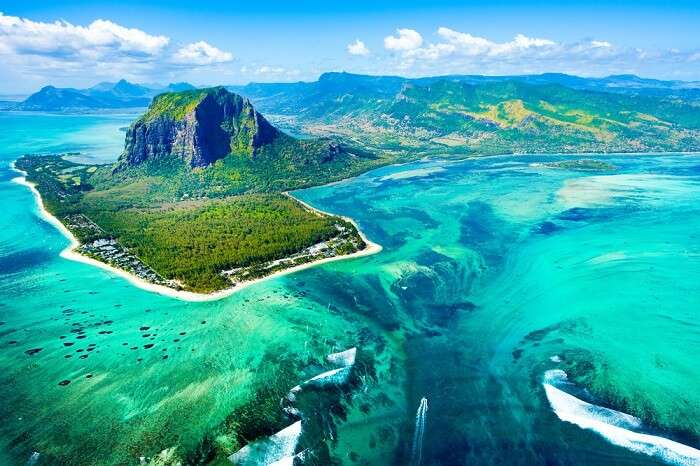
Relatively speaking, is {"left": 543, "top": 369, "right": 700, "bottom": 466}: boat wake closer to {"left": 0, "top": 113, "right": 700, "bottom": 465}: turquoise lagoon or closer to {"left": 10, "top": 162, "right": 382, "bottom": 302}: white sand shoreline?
{"left": 0, "top": 113, "right": 700, "bottom": 465}: turquoise lagoon

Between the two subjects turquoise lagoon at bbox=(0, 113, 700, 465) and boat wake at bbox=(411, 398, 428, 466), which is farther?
turquoise lagoon at bbox=(0, 113, 700, 465)

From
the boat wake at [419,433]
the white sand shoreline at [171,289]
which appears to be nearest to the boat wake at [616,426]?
the boat wake at [419,433]

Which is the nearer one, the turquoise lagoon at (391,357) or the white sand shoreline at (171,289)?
the turquoise lagoon at (391,357)

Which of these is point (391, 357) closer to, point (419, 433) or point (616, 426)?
point (419, 433)

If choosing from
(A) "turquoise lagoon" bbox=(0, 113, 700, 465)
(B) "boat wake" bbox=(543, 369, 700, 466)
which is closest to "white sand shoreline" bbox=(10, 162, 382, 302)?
(A) "turquoise lagoon" bbox=(0, 113, 700, 465)

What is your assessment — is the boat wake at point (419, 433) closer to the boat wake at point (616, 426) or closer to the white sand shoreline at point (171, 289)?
the boat wake at point (616, 426)

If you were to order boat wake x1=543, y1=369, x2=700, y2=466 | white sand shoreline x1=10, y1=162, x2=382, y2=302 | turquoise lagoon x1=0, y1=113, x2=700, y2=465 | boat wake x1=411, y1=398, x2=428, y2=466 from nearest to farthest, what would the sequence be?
boat wake x1=543, y1=369, x2=700, y2=466 → boat wake x1=411, y1=398, x2=428, y2=466 → turquoise lagoon x1=0, y1=113, x2=700, y2=465 → white sand shoreline x1=10, y1=162, x2=382, y2=302
